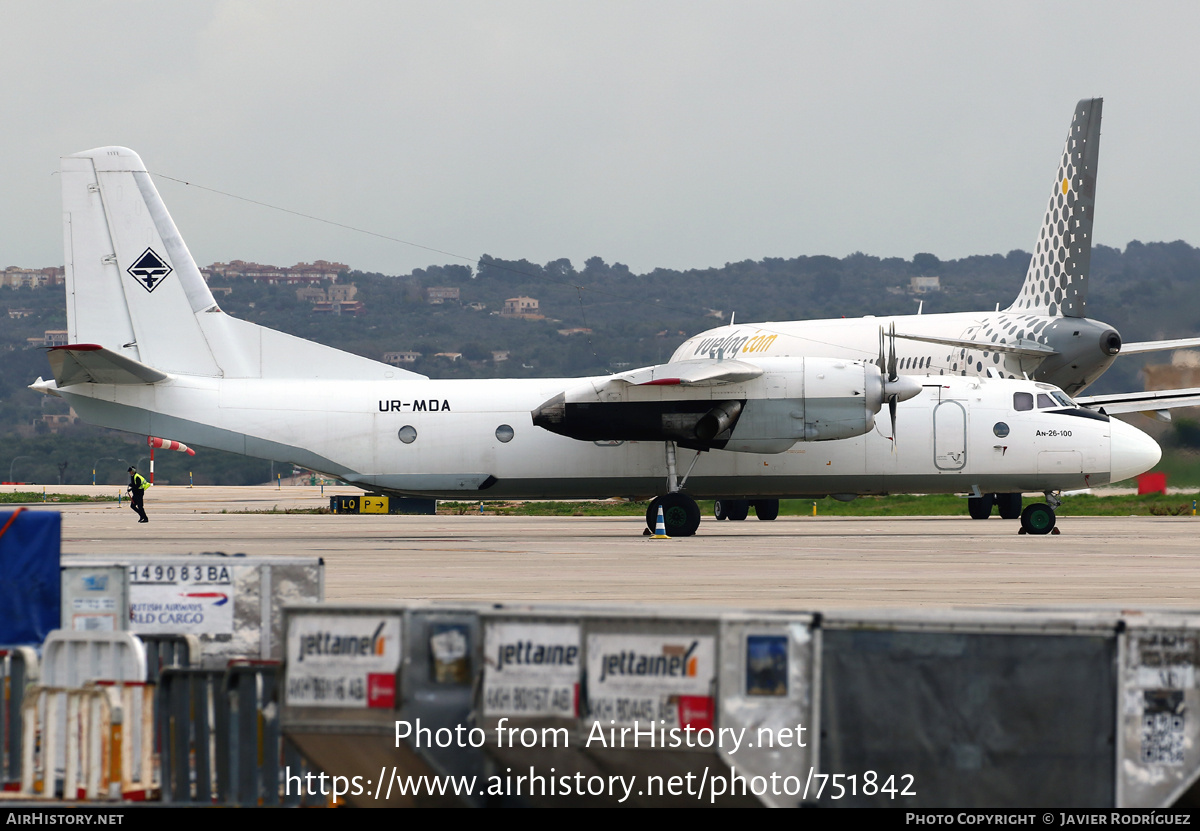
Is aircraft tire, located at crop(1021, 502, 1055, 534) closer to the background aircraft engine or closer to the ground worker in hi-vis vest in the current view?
the background aircraft engine

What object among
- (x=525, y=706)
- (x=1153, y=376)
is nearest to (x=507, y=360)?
(x=1153, y=376)

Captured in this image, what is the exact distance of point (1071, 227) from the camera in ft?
116

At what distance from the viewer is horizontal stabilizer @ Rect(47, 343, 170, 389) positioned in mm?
24688

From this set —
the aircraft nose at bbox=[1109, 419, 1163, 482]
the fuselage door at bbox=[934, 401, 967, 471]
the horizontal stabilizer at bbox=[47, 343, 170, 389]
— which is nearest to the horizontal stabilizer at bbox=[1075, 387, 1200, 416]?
the aircraft nose at bbox=[1109, 419, 1163, 482]

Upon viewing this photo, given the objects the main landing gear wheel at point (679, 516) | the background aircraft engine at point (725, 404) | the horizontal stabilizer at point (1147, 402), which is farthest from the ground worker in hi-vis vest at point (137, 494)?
the horizontal stabilizer at point (1147, 402)

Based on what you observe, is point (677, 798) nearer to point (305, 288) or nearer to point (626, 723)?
point (626, 723)

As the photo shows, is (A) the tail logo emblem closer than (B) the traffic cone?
No

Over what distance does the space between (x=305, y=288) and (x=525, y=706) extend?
190 m

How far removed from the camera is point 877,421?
89.4ft

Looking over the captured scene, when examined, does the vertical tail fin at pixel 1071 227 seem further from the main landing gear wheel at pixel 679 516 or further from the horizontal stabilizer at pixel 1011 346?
the main landing gear wheel at pixel 679 516

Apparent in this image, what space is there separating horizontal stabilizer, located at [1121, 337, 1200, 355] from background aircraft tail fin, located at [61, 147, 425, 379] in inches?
1001

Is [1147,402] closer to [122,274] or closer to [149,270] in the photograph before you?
[149,270]

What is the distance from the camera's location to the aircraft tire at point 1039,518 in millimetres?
26703

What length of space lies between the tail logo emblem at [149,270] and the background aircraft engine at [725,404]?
28.8 ft
